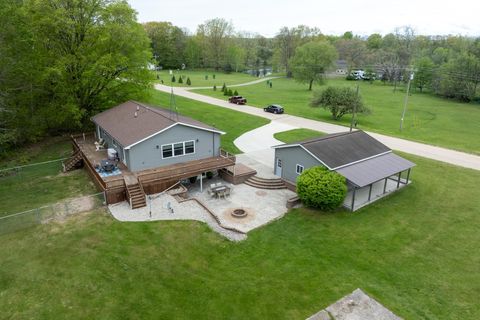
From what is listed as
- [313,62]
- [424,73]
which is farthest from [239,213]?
[424,73]

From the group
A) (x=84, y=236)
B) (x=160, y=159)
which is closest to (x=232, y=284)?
(x=84, y=236)

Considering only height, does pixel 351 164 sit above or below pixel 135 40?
below

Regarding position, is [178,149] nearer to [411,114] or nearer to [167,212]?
[167,212]

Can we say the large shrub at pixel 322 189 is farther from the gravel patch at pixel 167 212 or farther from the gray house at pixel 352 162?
the gravel patch at pixel 167 212

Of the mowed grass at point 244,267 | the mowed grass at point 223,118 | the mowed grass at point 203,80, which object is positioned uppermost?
the mowed grass at point 203,80

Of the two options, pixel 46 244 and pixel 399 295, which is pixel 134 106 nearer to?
pixel 46 244

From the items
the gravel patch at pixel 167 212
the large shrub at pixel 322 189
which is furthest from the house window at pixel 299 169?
the gravel patch at pixel 167 212

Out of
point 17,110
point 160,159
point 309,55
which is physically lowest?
point 160,159

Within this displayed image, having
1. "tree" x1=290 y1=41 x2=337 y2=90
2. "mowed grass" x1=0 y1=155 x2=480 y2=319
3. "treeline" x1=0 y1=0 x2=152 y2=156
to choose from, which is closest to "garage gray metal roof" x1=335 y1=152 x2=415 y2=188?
"mowed grass" x1=0 y1=155 x2=480 y2=319
